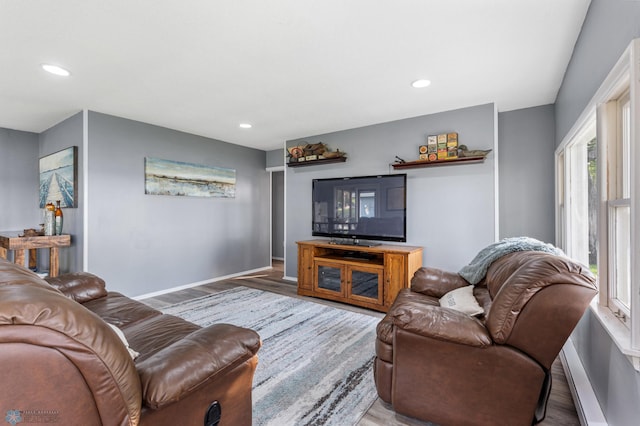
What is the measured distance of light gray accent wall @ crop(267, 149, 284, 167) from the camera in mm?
5660

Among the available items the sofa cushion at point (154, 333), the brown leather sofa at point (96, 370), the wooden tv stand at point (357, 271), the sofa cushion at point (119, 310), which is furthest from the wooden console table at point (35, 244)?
the brown leather sofa at point (96, 370)

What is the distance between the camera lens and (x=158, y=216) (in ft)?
13.8

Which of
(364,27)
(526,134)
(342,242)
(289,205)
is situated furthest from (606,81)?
(289,205)

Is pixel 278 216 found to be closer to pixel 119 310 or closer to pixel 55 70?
pixel 55 70

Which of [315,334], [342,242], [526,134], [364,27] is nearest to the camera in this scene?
[364,27]

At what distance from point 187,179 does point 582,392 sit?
474 centimetres

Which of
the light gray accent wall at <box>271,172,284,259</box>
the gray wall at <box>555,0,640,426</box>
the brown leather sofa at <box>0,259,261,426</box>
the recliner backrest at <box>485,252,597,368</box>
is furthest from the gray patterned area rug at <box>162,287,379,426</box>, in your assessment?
the light gray accent wall at <box>271,172,284,259</box>

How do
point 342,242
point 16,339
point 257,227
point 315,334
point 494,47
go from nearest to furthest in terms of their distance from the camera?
point 16,339
point 494,47
point 315,334
point 342,242
point 257,227

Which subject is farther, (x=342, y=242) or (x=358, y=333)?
(x=342, y=242)

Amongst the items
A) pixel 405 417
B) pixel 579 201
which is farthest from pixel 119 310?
pixel 579 201

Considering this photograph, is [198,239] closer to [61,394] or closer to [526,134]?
[61,394]

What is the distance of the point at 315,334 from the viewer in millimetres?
2842

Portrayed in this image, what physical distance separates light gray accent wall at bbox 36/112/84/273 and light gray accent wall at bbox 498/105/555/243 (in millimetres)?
5049

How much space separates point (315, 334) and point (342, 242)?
1.55 meters
